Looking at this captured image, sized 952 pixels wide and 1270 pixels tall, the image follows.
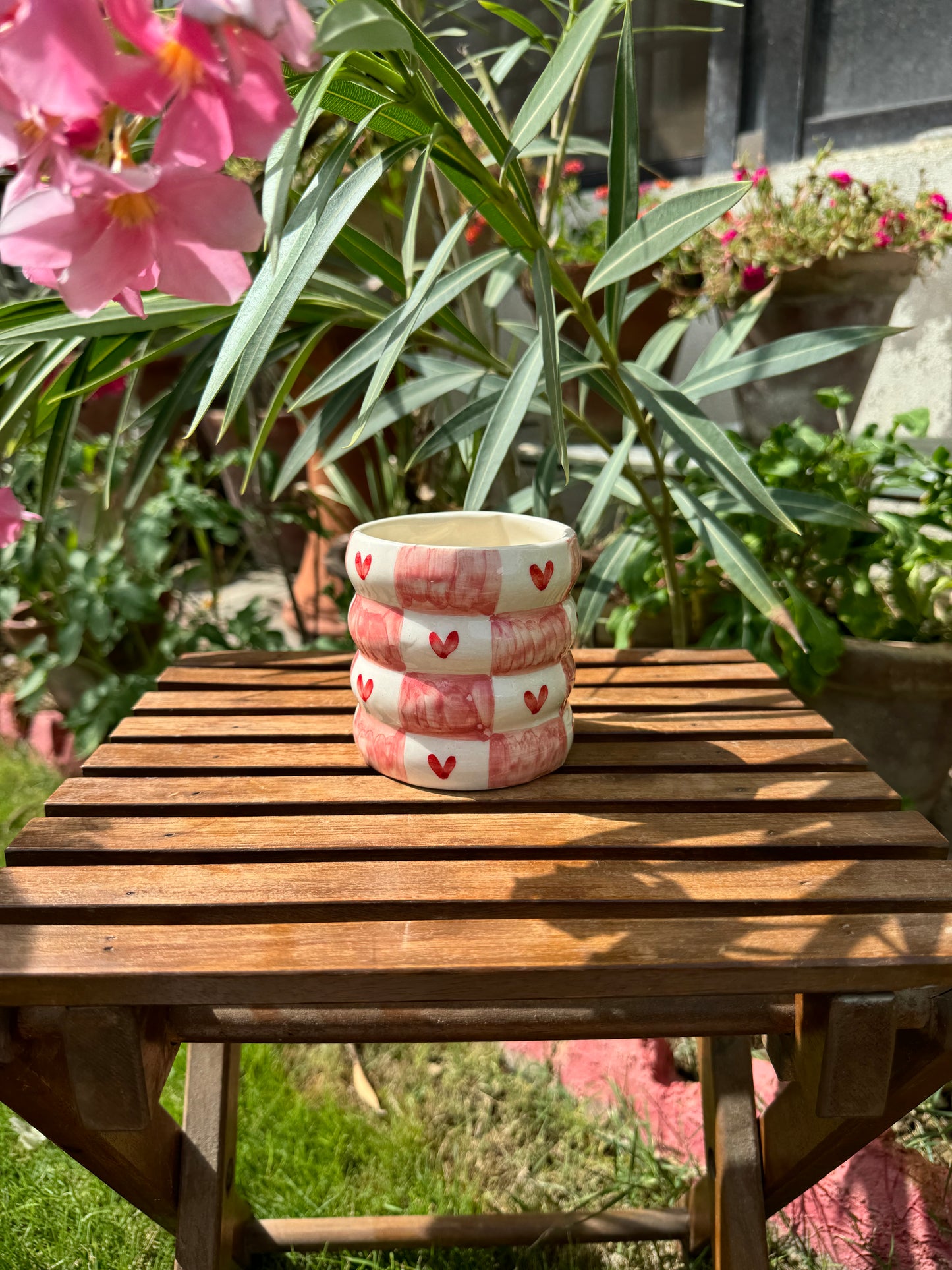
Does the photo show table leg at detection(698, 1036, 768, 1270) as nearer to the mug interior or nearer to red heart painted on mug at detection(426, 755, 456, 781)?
red heart painted on mug at detection(426, 755, 456, 781)

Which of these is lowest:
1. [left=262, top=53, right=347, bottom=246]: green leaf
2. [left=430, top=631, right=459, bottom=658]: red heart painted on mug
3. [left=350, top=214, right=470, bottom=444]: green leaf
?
[left=430, top=631, right=459, bottom=658]: red heart painted on mug

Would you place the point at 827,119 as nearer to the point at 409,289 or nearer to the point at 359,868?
the point at 409,289

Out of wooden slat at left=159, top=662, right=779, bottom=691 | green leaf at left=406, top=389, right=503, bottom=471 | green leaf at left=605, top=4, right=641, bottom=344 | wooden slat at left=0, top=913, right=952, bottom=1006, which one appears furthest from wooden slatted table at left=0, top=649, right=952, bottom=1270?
green leaf at left=605, top=4, right=641, bottom=344

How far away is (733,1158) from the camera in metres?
1.00

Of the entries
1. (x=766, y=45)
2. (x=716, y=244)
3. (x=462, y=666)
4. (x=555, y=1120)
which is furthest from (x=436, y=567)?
(x=766, y=45)

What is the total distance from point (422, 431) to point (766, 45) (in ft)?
4.57

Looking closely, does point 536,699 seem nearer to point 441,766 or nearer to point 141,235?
point 441,766

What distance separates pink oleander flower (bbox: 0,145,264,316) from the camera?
448mm

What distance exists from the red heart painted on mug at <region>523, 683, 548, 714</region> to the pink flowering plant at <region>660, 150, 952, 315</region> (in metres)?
1.17

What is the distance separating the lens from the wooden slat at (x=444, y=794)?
2.77 ft

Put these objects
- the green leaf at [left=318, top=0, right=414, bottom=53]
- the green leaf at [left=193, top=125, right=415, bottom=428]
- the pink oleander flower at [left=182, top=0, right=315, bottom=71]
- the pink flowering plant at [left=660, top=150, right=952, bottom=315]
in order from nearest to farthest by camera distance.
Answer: the pink oleander flower at [left=182, top=0, right=315, bottom=71] → the green leaf at [left=318, top=0, right=414, bottom=53] → the green leaf at [left=193, top=125, right=415, bottom=428] → the pink flowering plant at [left=660, top=150, right=952, bottom=315]

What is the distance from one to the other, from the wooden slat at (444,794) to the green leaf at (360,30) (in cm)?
56

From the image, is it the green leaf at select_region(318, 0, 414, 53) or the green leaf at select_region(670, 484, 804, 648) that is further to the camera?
the green leaf at select_region(670, 484, 804, 648)

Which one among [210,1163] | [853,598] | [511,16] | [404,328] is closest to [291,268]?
[404,328]
